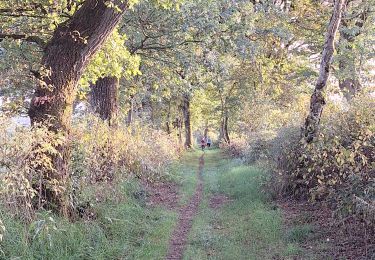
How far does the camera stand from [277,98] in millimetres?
25641

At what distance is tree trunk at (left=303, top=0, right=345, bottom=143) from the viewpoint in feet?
30.2

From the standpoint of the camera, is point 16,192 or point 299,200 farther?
point 299,200

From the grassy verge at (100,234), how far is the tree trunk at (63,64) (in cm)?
70

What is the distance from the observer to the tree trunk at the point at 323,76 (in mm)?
9219

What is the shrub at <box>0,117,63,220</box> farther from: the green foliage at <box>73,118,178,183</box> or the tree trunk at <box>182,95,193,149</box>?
the tree trunk at <box>182,95,193,149</box>

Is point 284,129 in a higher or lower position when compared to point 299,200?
higher

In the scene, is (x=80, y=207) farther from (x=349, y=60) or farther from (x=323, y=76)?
(x=349, y=60)

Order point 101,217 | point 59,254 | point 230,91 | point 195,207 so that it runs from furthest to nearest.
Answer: point 230,91 → point 195,207 → point 101,217 → point 59,254

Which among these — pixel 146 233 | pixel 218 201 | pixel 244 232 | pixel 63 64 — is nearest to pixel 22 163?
pixel 63 64

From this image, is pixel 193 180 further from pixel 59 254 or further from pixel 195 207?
pixel 59 254

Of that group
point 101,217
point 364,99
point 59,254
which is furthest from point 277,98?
point 59,254

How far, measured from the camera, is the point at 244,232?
25.2 ft

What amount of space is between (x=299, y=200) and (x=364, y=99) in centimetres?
294

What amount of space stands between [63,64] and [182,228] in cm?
422
